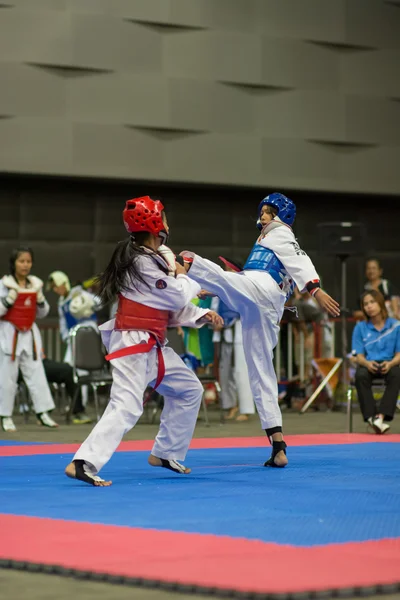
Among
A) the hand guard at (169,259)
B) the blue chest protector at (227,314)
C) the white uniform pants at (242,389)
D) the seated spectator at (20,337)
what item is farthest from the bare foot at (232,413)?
the hand guard at (169,259)

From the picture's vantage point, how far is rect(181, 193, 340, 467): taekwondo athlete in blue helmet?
5.76 metres

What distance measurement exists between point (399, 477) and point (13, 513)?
2.12 meters

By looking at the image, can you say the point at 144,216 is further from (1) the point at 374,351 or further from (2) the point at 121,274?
(1) the point at 374,351

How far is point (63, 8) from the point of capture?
14.0 meters

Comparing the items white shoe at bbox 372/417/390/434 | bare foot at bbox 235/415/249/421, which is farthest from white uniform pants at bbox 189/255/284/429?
bare foot at bbox 235/415/249/421

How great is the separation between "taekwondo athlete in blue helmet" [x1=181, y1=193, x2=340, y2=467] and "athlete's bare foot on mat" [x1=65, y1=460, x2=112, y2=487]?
1266 mm

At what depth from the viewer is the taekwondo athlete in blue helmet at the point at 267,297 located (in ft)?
18.9

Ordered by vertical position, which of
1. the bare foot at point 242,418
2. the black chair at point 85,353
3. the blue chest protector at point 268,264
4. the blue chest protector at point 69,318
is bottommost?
the bare foot at point 242,418

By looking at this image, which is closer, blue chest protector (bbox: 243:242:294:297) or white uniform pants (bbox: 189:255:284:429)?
white uniform pants (bbox: 189:255:284:429)

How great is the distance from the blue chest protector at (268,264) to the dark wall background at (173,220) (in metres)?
8.91

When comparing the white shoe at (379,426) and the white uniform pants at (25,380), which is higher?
the white uniform pants at (25,380)

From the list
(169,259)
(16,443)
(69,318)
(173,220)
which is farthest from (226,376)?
(169,259)

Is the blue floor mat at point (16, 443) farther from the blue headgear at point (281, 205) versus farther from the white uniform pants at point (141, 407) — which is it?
the blue headgear at point (281, 205)

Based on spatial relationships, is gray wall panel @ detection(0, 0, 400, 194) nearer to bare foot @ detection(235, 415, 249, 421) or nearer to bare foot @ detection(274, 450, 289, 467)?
bare foot @ detection(235, 415, 249, 421)
